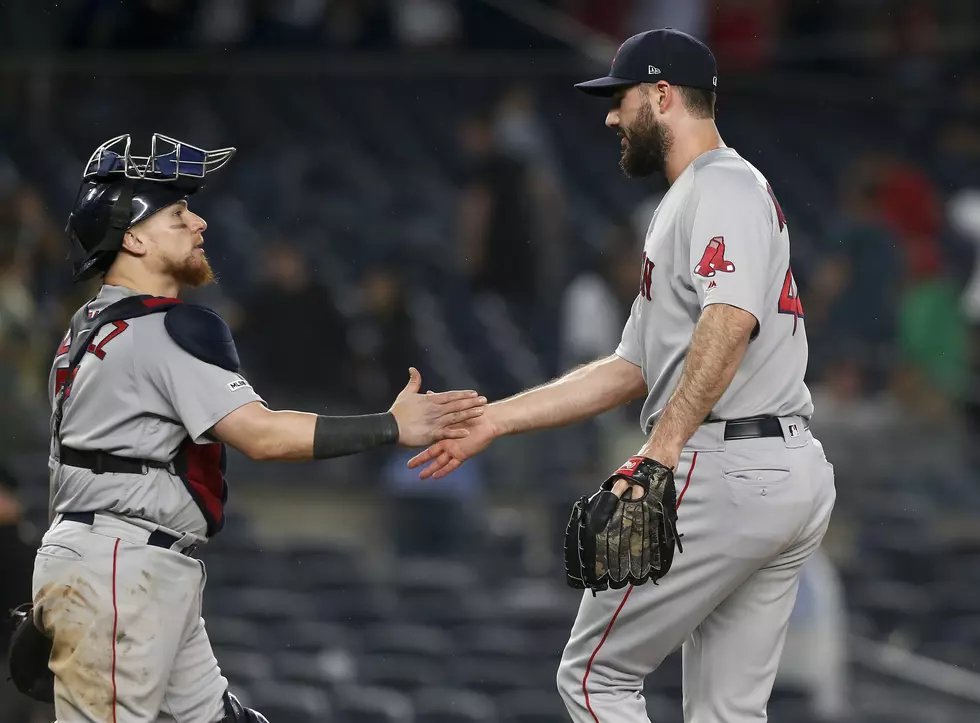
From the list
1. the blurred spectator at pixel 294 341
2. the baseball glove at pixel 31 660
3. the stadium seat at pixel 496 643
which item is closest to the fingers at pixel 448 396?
the baseball glove at pixel 31 660

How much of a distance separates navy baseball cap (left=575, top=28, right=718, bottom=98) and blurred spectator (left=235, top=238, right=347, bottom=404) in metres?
5.32

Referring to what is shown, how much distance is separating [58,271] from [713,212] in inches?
254

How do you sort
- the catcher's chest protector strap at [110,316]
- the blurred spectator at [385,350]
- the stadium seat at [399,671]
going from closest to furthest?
the catcher's chest protector strap at [110,316] → the stadium seat at [399,671] → the blurred spectator at [385,350]

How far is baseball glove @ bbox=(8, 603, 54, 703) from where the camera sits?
11.3 feet

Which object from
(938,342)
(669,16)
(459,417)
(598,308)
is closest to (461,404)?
(459,417)

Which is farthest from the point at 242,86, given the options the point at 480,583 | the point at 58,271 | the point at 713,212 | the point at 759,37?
the point at 713,212

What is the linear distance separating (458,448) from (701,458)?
741 mm

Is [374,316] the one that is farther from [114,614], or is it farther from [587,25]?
[114,614]

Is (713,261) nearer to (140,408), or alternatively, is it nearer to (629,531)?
(629,531)

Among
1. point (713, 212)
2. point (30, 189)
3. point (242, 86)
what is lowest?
point (713, 212)

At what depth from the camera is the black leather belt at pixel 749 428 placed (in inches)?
134

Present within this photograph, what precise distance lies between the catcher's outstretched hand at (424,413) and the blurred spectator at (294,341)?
5.12m

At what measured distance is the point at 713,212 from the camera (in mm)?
3357

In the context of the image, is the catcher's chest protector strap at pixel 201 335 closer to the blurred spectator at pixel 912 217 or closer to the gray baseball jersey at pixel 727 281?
the gray baseball jersey at pixel 727 281
